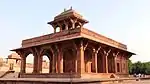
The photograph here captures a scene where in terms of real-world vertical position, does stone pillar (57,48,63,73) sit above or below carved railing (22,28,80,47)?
below

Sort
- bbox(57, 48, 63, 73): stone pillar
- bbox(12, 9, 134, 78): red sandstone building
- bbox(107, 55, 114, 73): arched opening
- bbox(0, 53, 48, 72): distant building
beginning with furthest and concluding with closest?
bbox(0, 53, 48, 72): distant building → bbox(107, 55, 114, 73): arched opening → bbox(57, 48, 63, 73): stone pillar → bbox(12, 9, 134, 78): red sandstone building

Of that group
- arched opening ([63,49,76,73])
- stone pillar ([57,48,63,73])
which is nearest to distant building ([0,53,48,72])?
arched opening ([63,49,76,73])

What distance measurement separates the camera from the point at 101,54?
71.3 feet

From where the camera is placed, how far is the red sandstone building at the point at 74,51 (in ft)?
59.3

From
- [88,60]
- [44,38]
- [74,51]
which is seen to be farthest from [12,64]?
[74,51]

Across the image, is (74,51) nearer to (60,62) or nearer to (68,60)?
(60,62)

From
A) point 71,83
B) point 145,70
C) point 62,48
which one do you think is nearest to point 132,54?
point 62,48

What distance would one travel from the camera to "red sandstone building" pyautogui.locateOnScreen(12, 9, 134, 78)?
1808 cm

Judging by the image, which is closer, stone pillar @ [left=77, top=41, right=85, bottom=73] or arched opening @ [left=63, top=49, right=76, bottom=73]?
stone pillar @ [left=77, top=41, right=85, bottom=73]

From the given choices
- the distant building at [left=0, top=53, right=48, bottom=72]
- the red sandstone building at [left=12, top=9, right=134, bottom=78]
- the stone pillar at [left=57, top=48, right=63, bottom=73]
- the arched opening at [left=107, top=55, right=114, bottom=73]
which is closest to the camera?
the red sandstone building at [left=12, top=9, right=134, bottom=78]

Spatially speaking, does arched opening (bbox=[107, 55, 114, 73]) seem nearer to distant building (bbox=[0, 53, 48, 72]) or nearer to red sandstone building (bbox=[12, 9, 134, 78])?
red sandstone building (bbox=[12, 9, 134, 78])

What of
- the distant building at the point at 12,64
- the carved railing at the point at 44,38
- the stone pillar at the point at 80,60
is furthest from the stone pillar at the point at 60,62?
the distant building at the point at 12,64

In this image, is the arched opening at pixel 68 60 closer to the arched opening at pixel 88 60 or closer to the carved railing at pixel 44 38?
the arched opening at pixel 88 60

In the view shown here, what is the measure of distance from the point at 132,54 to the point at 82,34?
1179 centimetres
